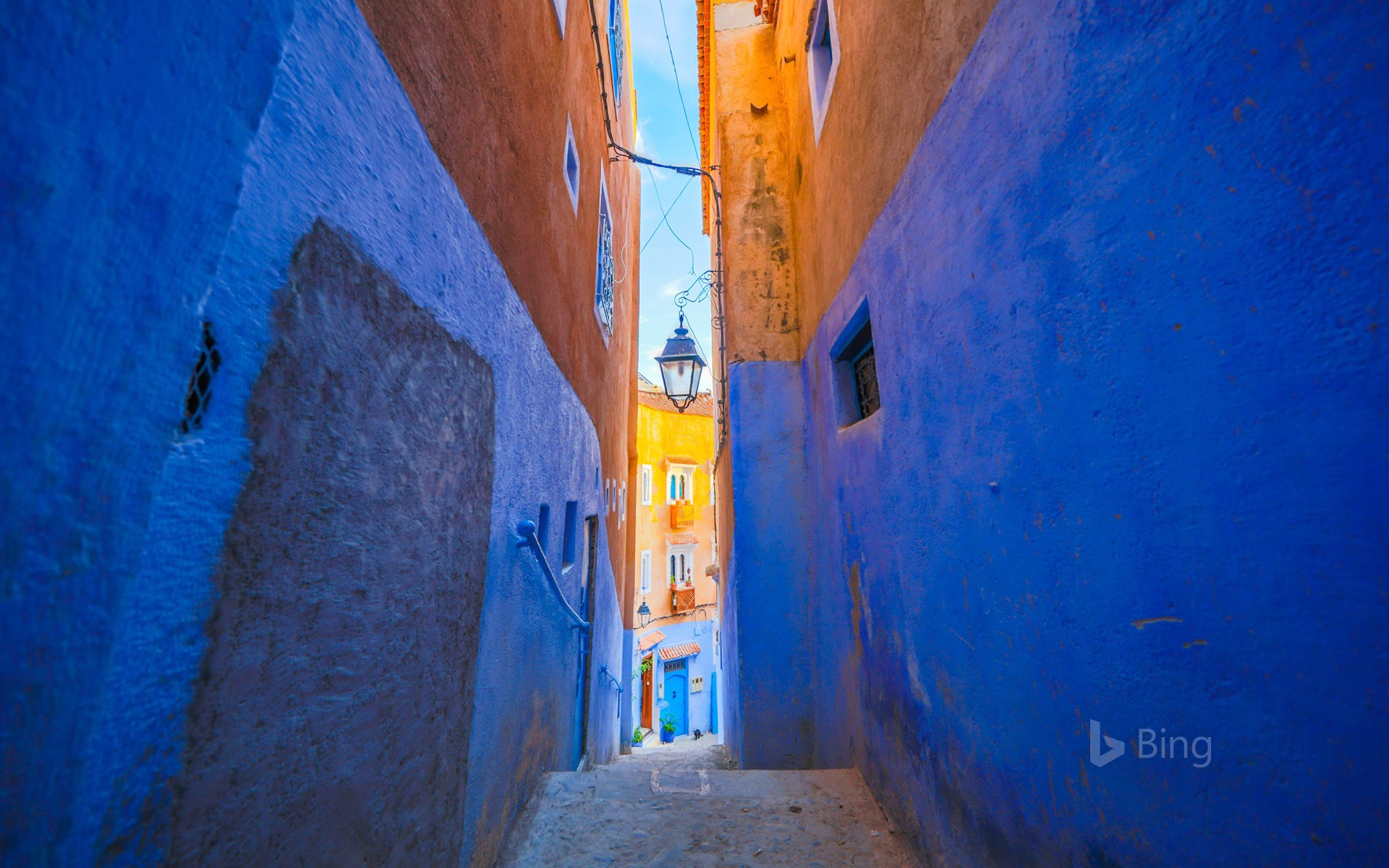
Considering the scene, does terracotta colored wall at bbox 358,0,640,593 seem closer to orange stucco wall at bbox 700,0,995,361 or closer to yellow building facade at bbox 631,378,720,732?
orange stucco wall at bbox 700,0,995,361

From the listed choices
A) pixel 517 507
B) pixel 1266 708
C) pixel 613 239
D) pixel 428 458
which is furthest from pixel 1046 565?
pixel 613 239

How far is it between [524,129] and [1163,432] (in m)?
3.28

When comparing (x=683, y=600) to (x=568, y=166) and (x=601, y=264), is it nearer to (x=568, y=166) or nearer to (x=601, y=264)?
(x=601, y=264)

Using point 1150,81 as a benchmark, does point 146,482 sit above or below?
below

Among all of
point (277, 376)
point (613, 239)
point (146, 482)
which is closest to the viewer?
point (146, 482)

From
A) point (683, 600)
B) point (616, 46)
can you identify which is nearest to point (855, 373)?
point (616, 46)

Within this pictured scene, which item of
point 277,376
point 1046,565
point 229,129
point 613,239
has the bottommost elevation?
point 1046,565

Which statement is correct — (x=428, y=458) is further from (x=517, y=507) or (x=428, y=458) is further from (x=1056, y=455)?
(x=1056, y=455)

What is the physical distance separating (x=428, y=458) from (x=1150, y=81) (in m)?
2.30

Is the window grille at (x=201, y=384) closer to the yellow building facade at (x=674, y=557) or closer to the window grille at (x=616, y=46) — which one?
the window grille at (x=616, y=46)

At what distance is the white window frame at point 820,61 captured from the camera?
4.11 metres

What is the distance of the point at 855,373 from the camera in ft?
14.0

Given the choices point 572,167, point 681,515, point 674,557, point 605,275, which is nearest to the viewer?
point 572,167

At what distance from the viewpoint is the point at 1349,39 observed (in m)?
0.94
